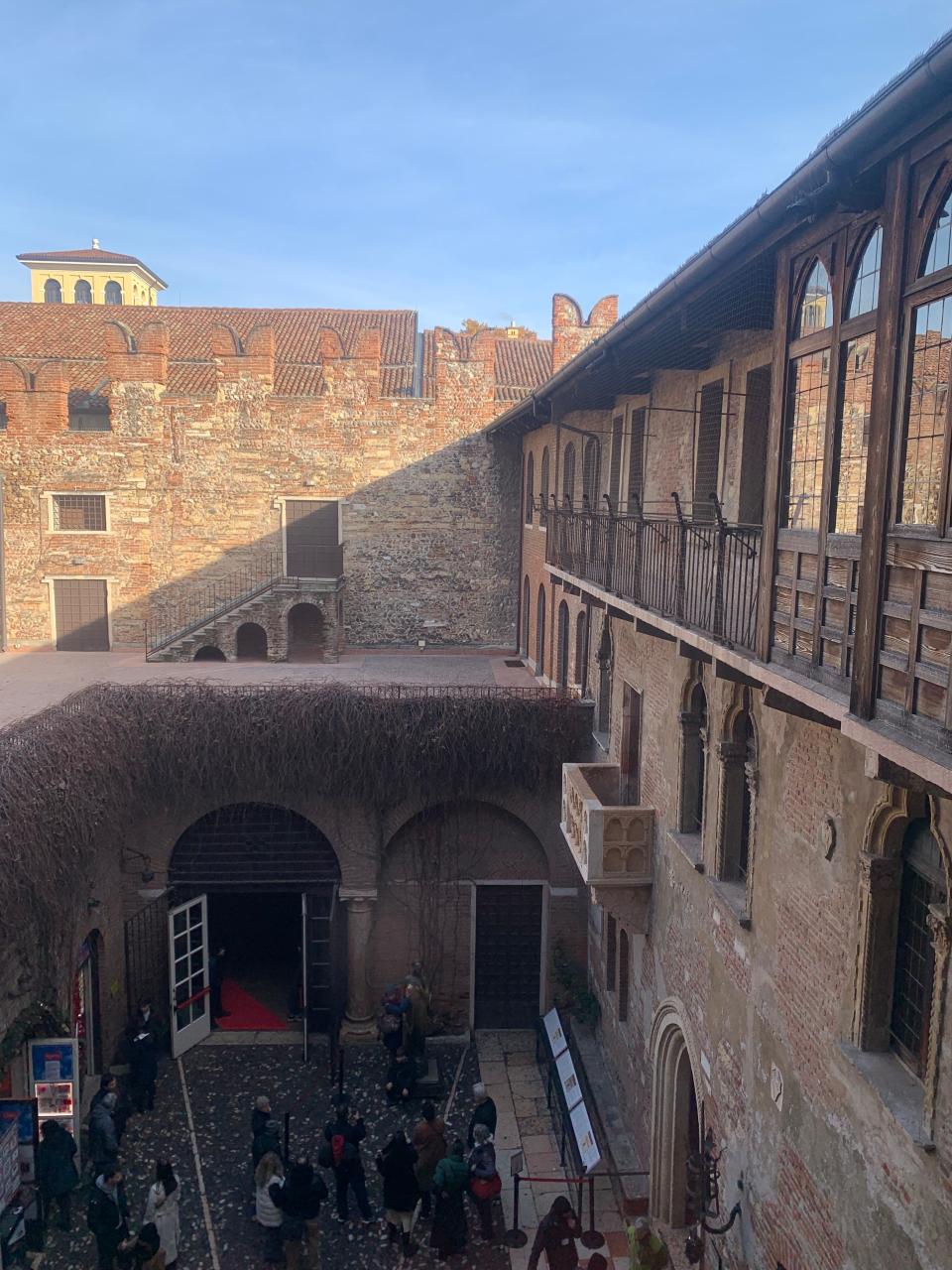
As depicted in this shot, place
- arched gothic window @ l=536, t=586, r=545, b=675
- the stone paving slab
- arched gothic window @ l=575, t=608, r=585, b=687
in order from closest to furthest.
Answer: the stone paving slab, arched gothic window @ l=575, t=608, r=585, b=687, arched gothic window @ l=536, t=586, r=545, b=675

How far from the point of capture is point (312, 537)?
78.9ft

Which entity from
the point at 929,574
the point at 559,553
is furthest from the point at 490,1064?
the point at 929,574

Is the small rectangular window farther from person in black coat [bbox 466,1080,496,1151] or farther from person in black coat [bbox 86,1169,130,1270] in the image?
person in black coat [bbox 466,1080,496,1151]

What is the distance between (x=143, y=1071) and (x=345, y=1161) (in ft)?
11.3

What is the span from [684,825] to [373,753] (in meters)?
5.61

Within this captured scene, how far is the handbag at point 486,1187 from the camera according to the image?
10273 mm

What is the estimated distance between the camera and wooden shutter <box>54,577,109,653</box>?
939 inches

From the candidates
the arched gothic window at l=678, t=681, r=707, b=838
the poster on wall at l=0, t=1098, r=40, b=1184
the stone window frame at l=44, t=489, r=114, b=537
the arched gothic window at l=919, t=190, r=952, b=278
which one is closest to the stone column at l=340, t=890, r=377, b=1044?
the poster on wall at l=0, t=1098, r=40, b=1184

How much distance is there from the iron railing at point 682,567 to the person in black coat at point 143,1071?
317 inches

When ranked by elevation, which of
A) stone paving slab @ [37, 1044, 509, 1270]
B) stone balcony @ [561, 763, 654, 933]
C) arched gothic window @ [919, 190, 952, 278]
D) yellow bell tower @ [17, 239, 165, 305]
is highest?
yellow bell tower @ [17, 239, 165, 305]

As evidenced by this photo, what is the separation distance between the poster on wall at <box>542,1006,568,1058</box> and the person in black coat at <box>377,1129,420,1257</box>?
2558 mm

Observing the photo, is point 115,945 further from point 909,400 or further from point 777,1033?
point 909,400

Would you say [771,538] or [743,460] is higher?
[743,460]

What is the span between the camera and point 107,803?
12461mm
